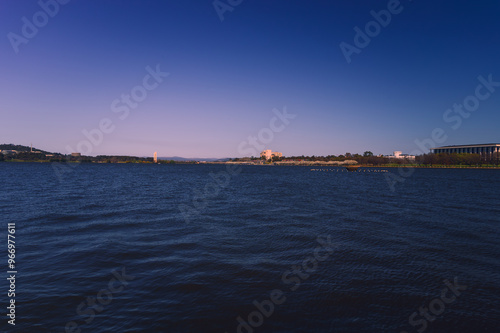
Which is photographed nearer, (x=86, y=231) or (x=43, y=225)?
(x=86, y=231)

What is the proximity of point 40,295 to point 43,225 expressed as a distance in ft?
44.6

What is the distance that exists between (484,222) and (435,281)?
685 inches

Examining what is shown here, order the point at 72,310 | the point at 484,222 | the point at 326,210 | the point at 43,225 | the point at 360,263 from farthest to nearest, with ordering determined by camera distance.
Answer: the point at 326,210 → the point at 484,222 → the point at 43,225 → the point at 360,263 → the point at 72,310

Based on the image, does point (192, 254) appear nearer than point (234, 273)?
No

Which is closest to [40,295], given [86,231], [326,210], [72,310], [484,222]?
[72,310]

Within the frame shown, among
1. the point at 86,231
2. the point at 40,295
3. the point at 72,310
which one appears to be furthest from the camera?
the point at 86,231

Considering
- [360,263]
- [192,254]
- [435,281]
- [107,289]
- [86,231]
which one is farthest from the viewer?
[86,231]

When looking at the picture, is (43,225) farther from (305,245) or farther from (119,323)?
(305,245)

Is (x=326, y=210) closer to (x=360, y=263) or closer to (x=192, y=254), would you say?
(x=360, y=263)

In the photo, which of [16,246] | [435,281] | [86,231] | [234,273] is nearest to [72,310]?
[234,273]

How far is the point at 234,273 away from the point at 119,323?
16.7 ft

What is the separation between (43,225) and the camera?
66.7ft

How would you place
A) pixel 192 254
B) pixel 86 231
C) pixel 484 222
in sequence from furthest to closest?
pixel 484 222 < pixel 86 231 < pixel 192 254

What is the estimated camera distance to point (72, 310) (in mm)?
8844
